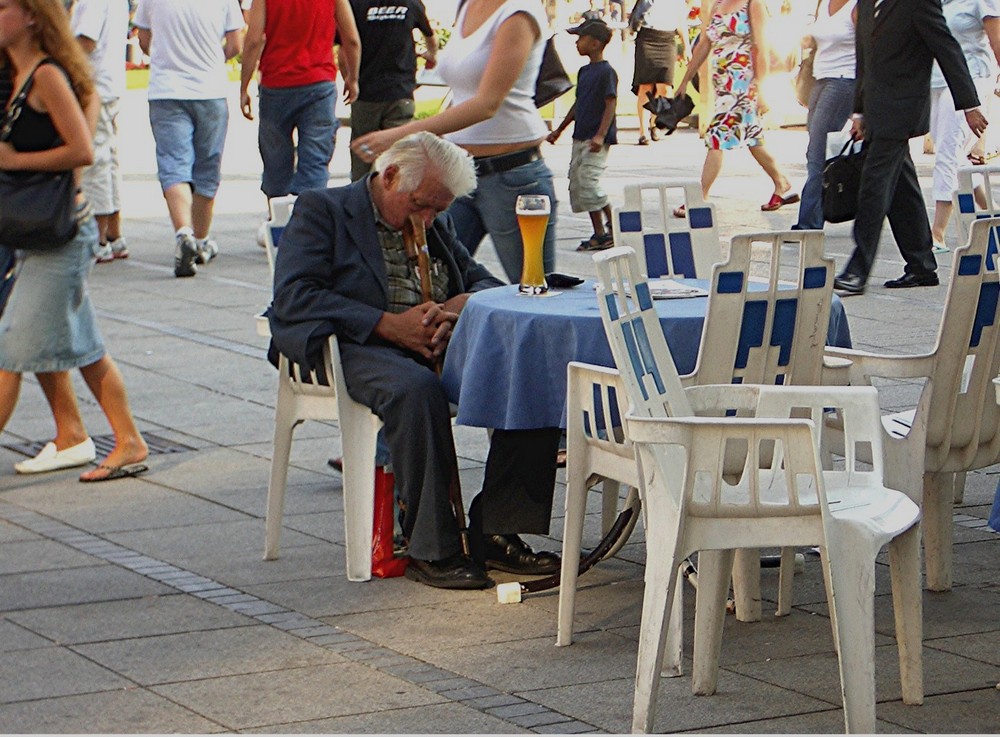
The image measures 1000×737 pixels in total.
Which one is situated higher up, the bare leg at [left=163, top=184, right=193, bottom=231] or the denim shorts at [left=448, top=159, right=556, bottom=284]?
the denim shorts at [left=448, top=159, right=556, bottom=284]

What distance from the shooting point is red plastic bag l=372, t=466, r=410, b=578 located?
19.0 ft

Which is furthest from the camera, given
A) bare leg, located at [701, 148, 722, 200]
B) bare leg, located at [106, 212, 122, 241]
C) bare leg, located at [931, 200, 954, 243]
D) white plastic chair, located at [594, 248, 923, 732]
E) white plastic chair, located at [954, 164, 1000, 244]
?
bare leg, located at [701, 148, 722, 200]

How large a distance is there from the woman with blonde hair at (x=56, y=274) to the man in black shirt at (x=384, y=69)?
4.55 m

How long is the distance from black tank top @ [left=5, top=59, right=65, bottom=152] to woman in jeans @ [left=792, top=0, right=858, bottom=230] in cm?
609

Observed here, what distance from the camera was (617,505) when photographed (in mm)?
6406

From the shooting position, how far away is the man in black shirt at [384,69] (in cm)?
1152

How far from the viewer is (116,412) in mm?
7191

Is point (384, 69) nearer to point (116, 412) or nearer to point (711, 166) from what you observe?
point (711, 166)

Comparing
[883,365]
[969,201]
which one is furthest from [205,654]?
[969,201]

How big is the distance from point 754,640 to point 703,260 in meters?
2.22

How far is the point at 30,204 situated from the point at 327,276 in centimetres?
152

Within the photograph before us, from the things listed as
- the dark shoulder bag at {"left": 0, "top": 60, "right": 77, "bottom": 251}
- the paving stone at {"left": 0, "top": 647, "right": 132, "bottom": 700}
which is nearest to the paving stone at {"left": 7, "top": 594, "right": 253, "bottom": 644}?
the paving stone at {"left": 0, "top": 647, "right": 132, "bottom": 700}

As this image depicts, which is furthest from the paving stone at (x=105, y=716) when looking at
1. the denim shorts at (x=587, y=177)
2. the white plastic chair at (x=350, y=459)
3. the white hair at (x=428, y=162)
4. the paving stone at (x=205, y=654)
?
the denim shorts at (x=587, y=177)

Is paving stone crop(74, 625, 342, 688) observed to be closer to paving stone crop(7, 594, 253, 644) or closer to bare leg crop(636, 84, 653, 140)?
paving stone crop(7, 594, 253, 644)
